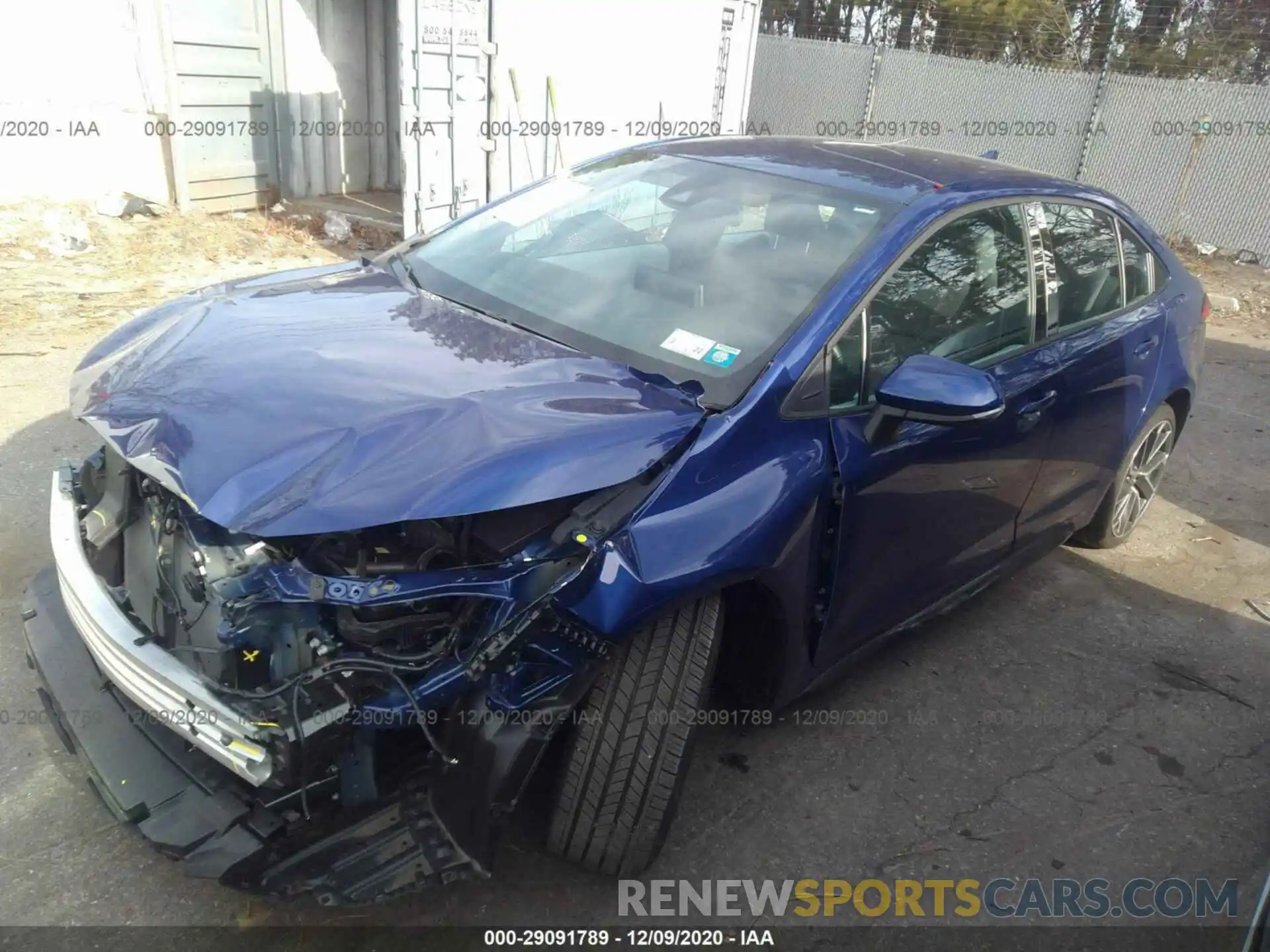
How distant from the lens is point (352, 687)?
77.0 inches

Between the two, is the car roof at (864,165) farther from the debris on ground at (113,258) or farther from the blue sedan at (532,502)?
the debris on ground at (113,258)

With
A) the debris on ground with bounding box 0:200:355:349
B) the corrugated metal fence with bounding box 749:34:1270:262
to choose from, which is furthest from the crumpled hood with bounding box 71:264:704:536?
the corrugated metal fence with bounding box 749:34:1270:262

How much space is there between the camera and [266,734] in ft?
6.08

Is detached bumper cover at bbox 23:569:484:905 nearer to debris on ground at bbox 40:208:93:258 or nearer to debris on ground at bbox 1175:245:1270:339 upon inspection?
debris on ground at bbox 40:208:93:258

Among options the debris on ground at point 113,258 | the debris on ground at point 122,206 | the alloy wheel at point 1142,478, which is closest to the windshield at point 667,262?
the alloy wheel at point 1142,478

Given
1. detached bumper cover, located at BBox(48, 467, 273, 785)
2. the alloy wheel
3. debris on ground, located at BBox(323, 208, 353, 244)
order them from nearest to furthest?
detached bumper cover, located at BBox(48, 467, 273, 785), the alloy wheel, debris on ground, located at BBox(323, 208, 353, 244)

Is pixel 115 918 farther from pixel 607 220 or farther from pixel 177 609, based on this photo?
pixel 607 220

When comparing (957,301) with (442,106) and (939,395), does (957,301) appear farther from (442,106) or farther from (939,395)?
(442,106)

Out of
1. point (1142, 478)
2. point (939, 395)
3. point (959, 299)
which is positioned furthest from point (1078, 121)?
point (939, 395)

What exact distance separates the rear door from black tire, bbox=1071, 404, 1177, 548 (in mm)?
150

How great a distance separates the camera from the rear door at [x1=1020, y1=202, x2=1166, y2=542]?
3344mm

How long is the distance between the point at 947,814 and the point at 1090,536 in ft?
6.97

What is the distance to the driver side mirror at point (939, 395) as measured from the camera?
7.88 feet

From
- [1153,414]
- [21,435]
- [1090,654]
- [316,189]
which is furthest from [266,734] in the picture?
[316,189]
